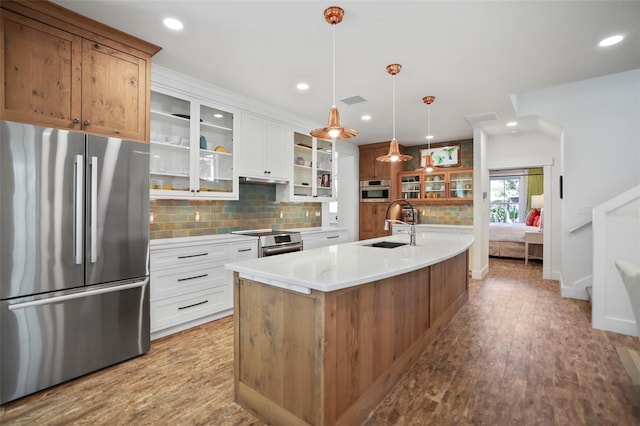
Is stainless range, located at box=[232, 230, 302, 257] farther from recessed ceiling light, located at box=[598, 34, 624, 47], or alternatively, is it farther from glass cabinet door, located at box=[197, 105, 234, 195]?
recessed ceiling light, located at box=[598, 34, 624, 47]

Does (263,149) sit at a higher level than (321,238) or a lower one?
higher

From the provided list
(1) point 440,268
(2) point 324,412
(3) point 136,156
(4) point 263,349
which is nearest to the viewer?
(2) point 324,412

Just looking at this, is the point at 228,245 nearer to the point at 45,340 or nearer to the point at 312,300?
the point at 45,340

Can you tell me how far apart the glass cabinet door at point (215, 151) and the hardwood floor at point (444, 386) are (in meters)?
1.62

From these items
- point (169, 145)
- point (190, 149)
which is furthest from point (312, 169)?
point (169, 145)

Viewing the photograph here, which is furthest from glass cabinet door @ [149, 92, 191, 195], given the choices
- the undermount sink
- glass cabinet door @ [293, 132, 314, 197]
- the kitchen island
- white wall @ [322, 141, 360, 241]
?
white wall @ [322, 141, 360, 241]

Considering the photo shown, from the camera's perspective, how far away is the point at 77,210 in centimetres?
216

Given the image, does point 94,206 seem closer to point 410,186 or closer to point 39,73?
point 39,73

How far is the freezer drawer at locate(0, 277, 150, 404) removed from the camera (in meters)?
1.93

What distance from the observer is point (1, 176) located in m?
1.89

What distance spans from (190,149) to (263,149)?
102 centimetres

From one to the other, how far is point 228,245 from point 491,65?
3.30 m

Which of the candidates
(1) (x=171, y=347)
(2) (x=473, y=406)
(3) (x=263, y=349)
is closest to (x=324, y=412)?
(3) (x=263, y=349)

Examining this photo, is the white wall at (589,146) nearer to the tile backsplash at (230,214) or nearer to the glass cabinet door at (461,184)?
the glass cabinet door at (461,184)
